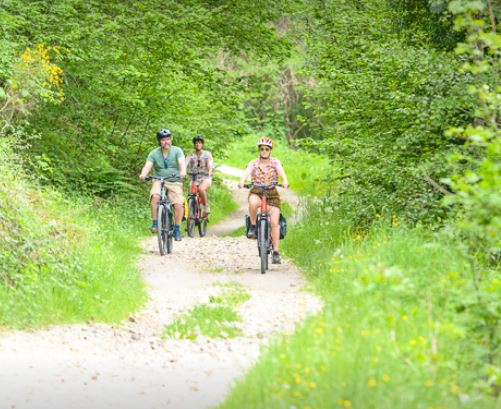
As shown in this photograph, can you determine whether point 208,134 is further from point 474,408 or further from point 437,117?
point 474,408

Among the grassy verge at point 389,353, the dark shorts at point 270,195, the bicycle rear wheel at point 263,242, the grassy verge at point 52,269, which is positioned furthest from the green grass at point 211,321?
the dark shorts at point 270,195

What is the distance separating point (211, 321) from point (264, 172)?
3856 mm

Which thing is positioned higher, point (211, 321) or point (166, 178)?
point (166, 178)

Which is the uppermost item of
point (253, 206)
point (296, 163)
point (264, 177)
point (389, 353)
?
point (264, 177)

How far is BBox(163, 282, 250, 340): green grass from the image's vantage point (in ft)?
29.9

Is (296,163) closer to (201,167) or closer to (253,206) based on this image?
(201,167)

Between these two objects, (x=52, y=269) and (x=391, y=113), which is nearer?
(x=52, y=269)

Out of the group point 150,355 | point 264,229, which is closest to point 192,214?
point 264,229

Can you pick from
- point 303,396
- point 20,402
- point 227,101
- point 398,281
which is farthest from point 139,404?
point 227,101

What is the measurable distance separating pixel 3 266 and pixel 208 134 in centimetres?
1333

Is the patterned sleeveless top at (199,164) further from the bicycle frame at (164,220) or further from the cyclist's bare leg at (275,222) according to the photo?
the cyclist's bare leg at (275,222)

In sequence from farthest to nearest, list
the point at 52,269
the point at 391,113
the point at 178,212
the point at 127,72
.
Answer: the point at 127,72 → the point at 178,212 → the point at 391,113 → the point at 52,269

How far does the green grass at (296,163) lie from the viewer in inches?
1178

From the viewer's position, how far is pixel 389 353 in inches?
254
